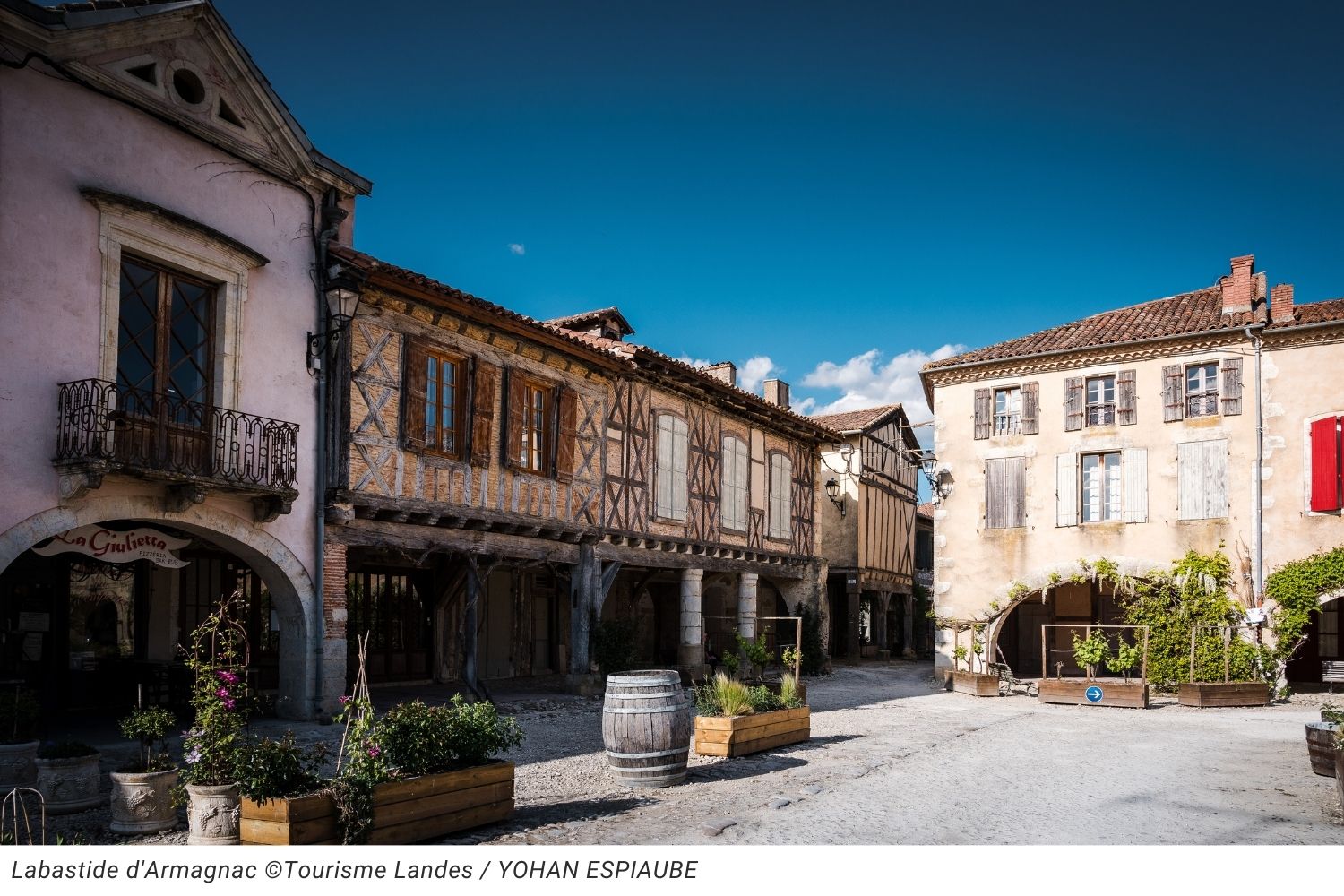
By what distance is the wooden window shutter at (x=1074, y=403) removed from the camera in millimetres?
18109

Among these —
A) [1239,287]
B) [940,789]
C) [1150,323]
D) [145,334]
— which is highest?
[1239,287]

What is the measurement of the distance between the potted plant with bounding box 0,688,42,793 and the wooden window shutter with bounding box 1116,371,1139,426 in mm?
15935

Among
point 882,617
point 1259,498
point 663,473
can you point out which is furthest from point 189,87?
point 882,617

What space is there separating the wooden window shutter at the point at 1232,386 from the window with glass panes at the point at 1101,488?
1.81 m

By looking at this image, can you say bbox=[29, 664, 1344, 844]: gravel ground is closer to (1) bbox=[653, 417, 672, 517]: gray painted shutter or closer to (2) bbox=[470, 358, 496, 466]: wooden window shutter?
(2) bbox=[470, 358, 496, 466]: wooden window shutter

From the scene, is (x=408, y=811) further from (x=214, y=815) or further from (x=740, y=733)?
(x=740, y=733)

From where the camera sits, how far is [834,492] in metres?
25.0

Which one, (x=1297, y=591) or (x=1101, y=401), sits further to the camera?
(x=1101, y=401)

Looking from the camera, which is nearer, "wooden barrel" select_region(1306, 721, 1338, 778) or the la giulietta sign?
"wooden barrel" select_region(1306, 721, 1338, 778)

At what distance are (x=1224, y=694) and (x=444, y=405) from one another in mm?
11534

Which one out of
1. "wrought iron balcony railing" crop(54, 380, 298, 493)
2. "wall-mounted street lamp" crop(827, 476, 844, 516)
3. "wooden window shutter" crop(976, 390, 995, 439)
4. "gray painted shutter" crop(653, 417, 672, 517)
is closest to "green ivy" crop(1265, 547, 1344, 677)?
"wooden window shutter" crop(976, 390, 995, 439)

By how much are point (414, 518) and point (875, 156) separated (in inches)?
242

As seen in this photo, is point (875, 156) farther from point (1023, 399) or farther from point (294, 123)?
point (1023, 399)

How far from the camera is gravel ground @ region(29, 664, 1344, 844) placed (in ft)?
20.6
